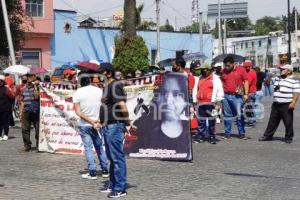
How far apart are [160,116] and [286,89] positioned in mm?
3663

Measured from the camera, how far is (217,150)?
39.3 ft

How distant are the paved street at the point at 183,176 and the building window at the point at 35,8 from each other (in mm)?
26494

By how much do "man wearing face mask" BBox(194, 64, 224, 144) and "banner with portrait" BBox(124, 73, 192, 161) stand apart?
2.36 m

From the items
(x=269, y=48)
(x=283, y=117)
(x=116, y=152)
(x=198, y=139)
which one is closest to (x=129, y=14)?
(x=198, y=139)

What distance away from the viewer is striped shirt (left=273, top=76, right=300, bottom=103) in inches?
505

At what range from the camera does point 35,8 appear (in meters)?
38.0

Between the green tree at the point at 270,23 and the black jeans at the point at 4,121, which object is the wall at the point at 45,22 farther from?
the green tree at the point at 270,23

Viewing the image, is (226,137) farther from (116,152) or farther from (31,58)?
(31,58)

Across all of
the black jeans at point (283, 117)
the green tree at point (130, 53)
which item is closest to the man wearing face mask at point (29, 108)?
the black jeans at point (283, 117)

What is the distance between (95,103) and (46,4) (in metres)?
30.6

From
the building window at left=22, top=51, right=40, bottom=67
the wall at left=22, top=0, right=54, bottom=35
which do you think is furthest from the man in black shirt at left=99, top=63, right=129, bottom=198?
the building window at left=22, top=51, right=40, bottom=67

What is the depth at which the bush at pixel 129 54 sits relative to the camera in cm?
2820

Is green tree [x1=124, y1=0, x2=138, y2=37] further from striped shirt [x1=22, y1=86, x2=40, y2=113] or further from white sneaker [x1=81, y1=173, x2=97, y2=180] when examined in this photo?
white sneaker [x1=81, y1=173, x2=97, y2=180]

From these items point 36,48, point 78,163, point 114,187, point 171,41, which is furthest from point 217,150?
point 171,41
